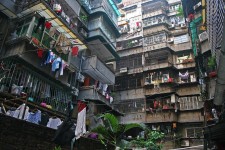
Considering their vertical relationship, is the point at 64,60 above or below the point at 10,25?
below

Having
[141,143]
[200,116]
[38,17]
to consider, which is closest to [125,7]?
[200,116]

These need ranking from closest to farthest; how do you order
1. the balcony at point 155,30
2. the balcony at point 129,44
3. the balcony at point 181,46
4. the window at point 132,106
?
1. the window at point 132,106
2. the balcony at point 181,46
3. the balcony at point 155,30
4. the balcony at point 129,44

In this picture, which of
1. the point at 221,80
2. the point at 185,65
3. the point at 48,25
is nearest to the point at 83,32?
the point at 48,25

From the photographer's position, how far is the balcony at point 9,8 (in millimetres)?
14086

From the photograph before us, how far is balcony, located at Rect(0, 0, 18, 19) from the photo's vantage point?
14.1 m

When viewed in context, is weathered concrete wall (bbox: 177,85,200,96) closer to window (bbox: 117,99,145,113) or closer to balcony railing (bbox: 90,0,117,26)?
window (bbox: 117,99,145,113)

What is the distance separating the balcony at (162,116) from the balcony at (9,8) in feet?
58.6

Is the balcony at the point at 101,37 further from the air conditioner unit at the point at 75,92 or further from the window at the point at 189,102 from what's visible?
the window at the point at 189,102

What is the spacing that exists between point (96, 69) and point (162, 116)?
10.0 m

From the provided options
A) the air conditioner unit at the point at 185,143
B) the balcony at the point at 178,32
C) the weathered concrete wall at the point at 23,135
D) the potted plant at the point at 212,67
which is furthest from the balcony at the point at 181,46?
the weathered concrete wall at the point at 23,135

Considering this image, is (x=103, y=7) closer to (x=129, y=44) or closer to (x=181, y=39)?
(x=129, y=44)

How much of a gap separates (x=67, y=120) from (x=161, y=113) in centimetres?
1902

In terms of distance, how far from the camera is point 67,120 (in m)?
8.05

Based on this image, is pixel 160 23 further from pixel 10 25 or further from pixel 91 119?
pixel 10 25
